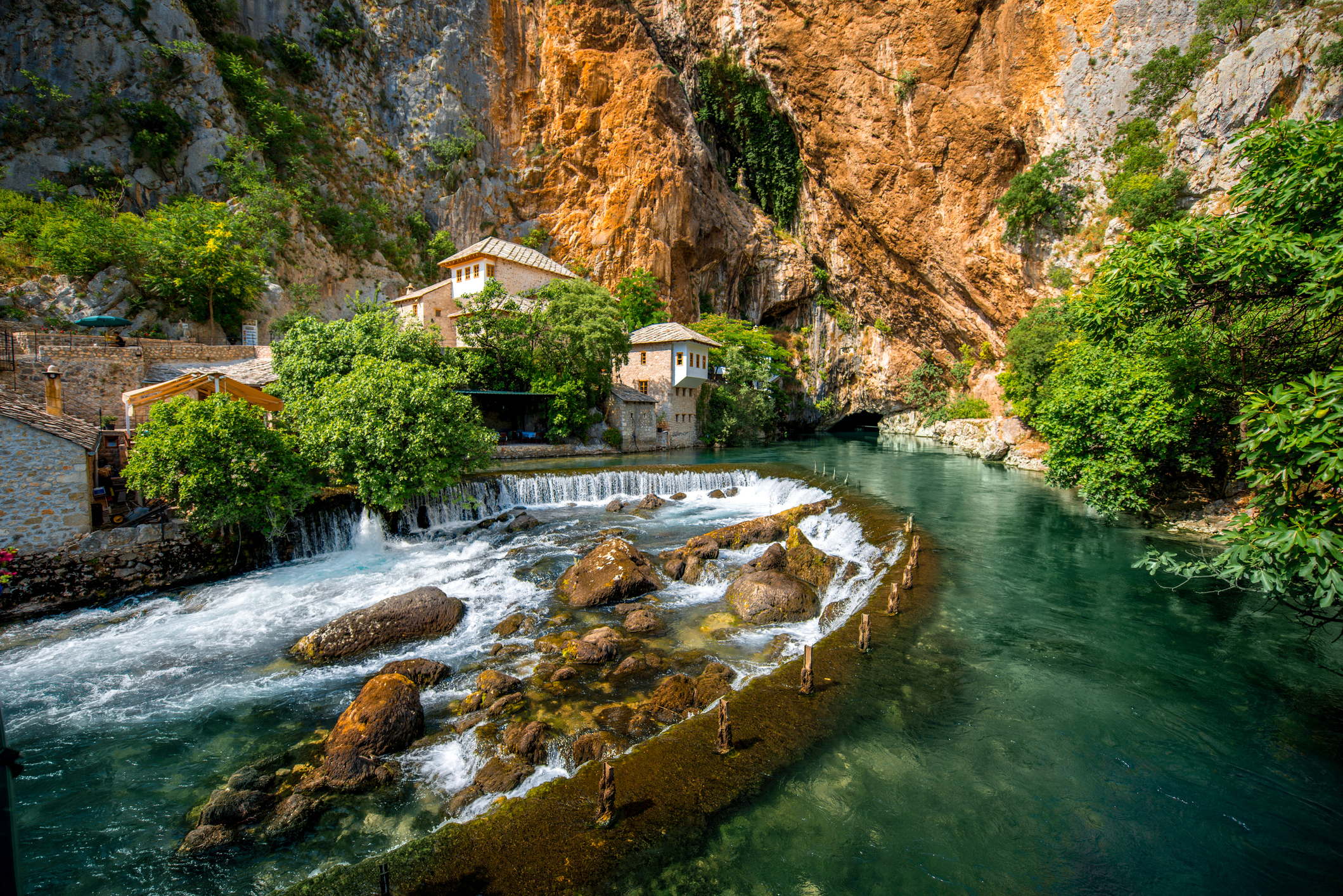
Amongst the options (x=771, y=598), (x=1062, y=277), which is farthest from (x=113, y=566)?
(x=1062, y=277)

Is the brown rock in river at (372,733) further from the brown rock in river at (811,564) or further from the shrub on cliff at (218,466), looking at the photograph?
the brown rock in river at (811,564)

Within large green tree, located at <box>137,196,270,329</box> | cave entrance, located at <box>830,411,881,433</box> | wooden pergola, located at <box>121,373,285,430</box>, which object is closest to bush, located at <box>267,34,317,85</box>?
large green tree, located at <box>137,196,270,329</box>

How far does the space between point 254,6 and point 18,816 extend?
52534 millimetres

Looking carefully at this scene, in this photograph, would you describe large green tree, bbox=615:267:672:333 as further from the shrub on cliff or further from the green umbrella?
the shrub on cliff

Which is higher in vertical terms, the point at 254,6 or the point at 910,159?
the point at 254,6

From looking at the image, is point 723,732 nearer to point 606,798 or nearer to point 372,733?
point 606,798

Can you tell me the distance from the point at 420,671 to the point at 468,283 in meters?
28.9

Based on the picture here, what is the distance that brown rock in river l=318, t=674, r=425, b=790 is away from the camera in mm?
6523

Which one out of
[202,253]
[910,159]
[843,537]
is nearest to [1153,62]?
[910,159]

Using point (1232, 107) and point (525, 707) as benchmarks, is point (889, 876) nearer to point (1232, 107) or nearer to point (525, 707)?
point (525, 707)

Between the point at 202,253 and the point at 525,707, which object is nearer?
the point at 525,707

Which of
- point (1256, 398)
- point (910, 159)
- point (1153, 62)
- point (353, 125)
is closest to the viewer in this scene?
point (1256, 398)

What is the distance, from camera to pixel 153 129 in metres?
30.8

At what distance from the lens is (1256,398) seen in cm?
552
